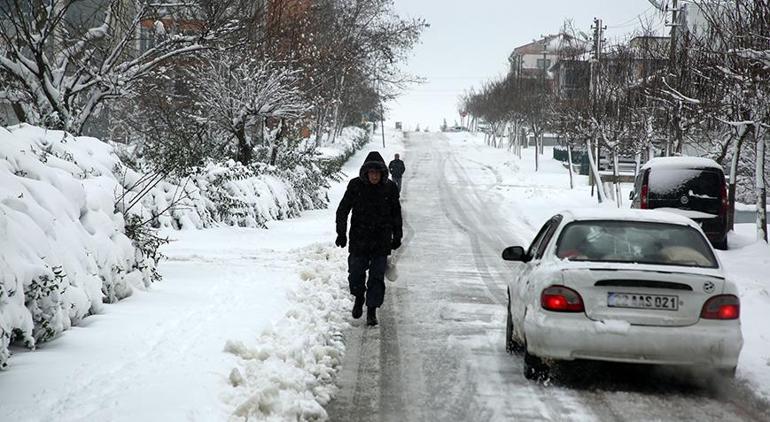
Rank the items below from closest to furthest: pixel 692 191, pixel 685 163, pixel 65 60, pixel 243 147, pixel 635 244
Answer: pixel 635 244, pixel 65 60, pixel 692 191, pixel 685 163, pixel 243 147

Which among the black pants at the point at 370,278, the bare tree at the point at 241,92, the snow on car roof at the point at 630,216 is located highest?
the bare tree at the point at 241,92

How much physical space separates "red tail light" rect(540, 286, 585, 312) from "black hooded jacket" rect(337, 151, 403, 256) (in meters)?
2.62

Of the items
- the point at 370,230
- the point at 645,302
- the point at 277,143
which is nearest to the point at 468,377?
the point at 645,302

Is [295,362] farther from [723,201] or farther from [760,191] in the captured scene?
[760,191]

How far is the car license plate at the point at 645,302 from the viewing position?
235 inches

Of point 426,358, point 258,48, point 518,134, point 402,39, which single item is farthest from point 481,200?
point 518,134

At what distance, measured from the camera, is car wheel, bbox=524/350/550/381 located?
628 centimetres

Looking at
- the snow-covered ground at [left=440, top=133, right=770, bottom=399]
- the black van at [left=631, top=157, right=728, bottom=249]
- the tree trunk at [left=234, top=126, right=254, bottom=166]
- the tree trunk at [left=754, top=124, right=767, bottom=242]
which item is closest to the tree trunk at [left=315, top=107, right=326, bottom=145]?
the snow-covered ground at [left=440, top=133, right=770, bottom=399]

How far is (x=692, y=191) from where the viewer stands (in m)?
16.9

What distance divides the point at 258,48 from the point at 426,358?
1560cm

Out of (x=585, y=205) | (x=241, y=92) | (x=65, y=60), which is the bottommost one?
(x=585, y=205)

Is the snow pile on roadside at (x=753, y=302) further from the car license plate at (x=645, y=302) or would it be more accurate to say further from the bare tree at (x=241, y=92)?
the bare tree at (x=241, y=92)

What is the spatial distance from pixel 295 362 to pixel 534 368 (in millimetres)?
1806

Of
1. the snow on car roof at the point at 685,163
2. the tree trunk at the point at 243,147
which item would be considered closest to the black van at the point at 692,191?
the snow on car roof at the point at 685,163
